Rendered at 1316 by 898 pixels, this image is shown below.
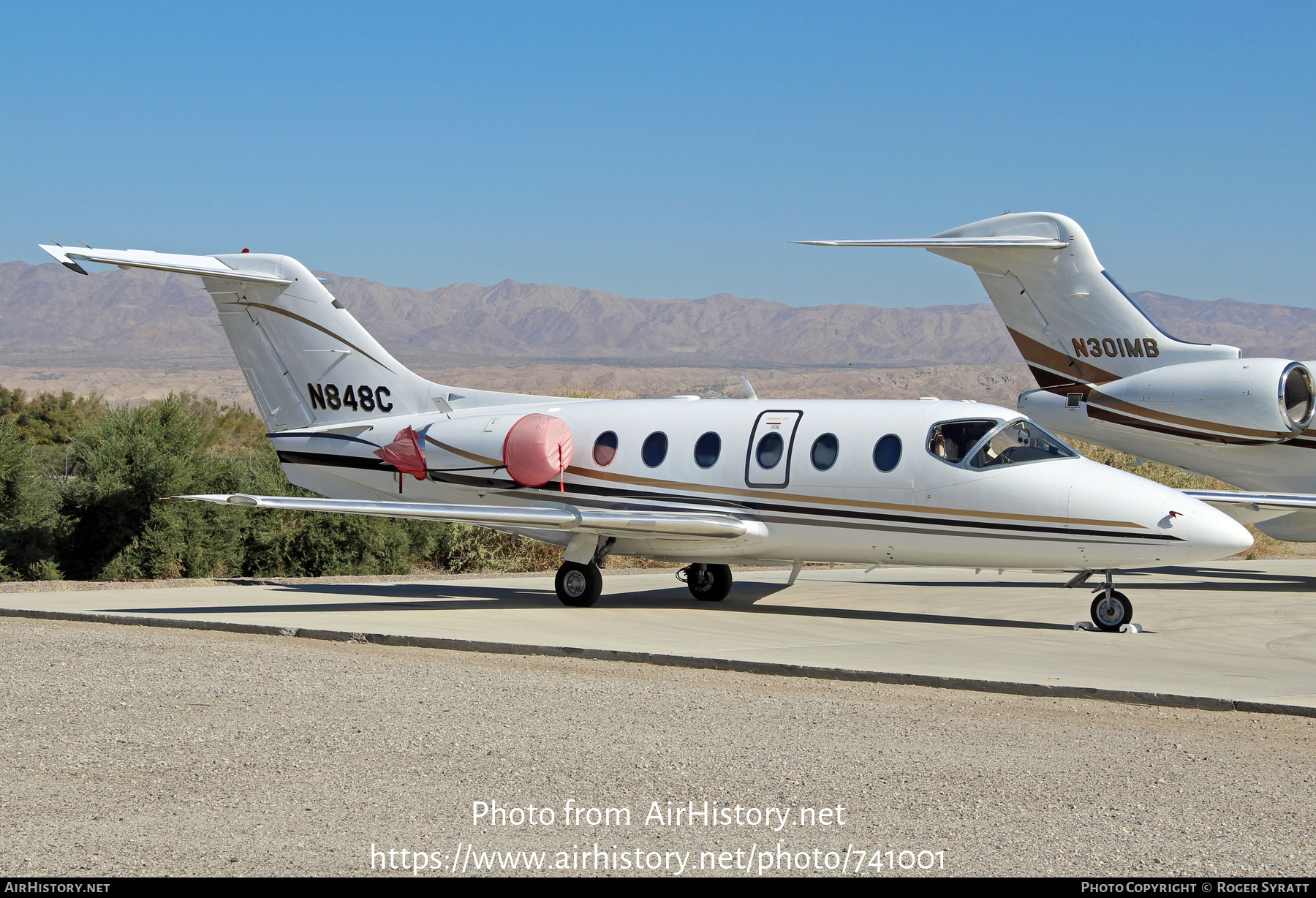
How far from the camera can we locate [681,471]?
601 inches

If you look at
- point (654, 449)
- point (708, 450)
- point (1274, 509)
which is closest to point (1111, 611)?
point (708, 450)

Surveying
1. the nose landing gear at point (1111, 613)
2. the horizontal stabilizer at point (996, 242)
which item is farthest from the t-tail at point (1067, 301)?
the nose landing gear at point (1111, 613)

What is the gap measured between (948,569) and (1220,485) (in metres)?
23.6

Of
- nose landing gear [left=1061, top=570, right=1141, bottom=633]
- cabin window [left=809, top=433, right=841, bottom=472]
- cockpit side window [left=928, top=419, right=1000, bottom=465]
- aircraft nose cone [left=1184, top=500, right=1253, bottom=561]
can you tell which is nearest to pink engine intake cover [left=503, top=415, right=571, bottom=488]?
cabin window [left=809, top=433, right=841, bottom=472]

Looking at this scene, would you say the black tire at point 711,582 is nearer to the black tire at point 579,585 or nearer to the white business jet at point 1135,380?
the black tire at point 579,585

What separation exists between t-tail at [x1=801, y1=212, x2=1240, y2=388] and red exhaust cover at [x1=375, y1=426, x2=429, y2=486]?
28.7ft

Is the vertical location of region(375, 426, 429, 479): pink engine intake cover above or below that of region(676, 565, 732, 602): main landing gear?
above

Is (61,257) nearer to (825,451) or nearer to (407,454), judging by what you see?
(407,454)

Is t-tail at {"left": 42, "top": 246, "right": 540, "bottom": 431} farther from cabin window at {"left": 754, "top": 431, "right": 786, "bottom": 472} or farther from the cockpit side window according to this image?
the cockpit side window

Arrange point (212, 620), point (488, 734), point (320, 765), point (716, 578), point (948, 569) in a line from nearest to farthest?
1. point (320, 765)
2. point (488, 734)
3. point (212, 620)
4. point (716, 578)
5. point (948, 569)

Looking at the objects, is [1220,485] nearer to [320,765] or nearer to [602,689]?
[602,689]

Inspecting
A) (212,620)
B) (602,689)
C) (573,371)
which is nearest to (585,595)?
(212,620)

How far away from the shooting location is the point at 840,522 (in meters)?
14.2

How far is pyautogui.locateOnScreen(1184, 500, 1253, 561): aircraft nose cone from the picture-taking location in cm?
1224
